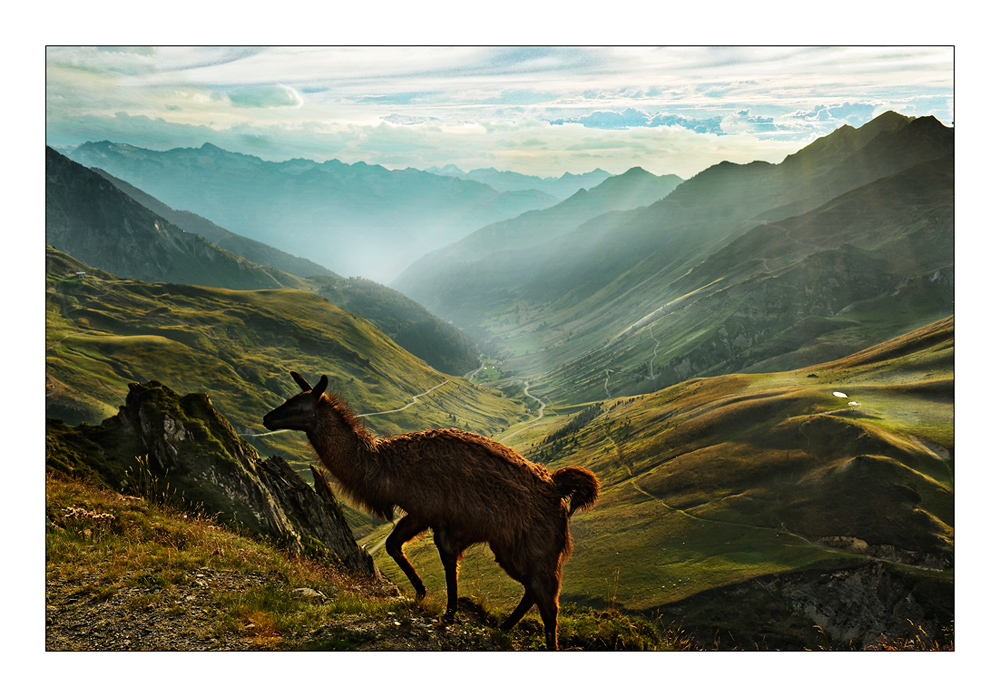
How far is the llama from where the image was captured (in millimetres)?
10711

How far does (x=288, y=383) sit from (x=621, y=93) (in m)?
177

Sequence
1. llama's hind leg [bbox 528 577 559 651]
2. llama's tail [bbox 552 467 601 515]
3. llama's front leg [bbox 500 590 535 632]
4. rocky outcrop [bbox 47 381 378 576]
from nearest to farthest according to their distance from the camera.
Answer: llama's hind leg [bbox 528 577 559 651] < llama's front leg [bbox 500 590 535 632] < llama's tail [bbox 552 467 601 515] < rocky outcrop [bbox 47 381 378 576]

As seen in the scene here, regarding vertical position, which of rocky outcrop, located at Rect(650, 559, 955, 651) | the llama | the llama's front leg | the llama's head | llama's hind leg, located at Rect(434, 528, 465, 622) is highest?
the llama's head

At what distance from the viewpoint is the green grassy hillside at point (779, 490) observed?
50938 millimetres

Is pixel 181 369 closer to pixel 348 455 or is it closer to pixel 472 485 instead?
pixel 348 455

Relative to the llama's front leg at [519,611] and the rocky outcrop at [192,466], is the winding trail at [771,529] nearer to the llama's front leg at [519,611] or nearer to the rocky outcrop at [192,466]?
the llama's front leg at [519,611]

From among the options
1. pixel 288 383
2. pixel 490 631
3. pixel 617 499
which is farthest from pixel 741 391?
pixel 288 383

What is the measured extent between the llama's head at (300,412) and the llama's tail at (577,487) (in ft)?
17.0

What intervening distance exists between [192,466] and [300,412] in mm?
5973

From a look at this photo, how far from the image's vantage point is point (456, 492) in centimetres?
1093

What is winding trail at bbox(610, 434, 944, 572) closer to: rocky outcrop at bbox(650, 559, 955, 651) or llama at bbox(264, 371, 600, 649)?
rocky outcrop at bbox(650, 559, 955, 651)

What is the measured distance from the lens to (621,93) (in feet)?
86.5

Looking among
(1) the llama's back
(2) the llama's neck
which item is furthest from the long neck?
(1) the llama's back

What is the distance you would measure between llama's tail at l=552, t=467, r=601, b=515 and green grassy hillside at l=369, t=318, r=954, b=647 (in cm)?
2919
